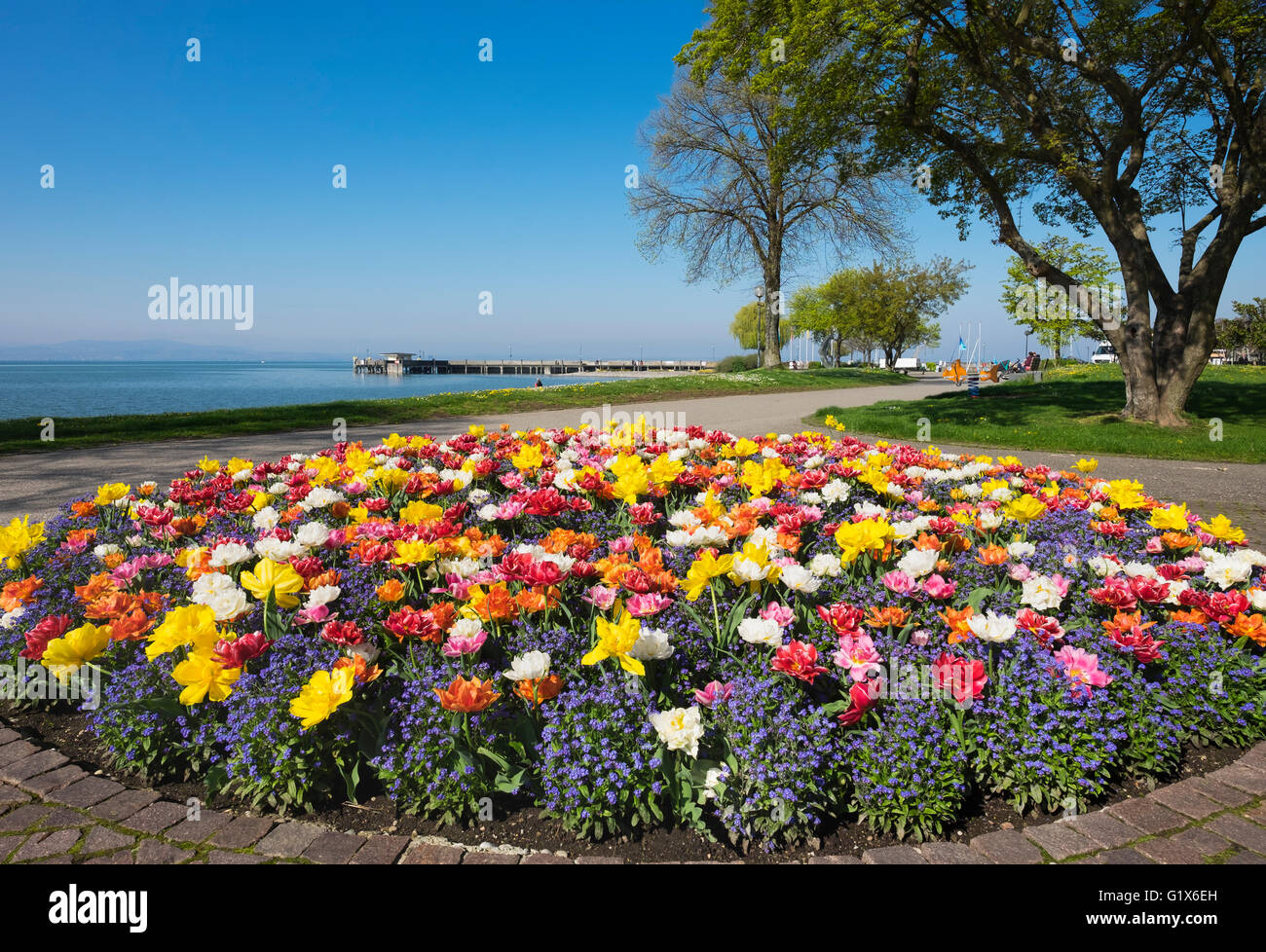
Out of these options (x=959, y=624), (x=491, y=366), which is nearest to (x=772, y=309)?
(x=959, y=624)

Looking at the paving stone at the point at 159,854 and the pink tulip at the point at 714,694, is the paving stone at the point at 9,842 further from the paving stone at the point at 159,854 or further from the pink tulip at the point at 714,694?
the pink tulip at the point at 714,694

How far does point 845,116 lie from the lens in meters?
14.4

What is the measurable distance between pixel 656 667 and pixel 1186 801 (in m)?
2.12

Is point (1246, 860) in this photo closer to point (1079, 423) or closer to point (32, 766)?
point (32, 766)

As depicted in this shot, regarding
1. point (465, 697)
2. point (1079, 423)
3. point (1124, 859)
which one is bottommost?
point (1124, 859)

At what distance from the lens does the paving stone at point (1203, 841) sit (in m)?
2.30

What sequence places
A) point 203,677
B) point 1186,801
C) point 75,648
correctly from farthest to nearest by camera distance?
1. point 75,648
2. point 1186,801
3. point 203,677

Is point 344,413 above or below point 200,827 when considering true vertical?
above

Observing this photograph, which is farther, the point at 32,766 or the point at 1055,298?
the point at 1055,298

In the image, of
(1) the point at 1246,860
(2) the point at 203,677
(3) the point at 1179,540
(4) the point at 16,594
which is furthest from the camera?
(3) the point at 1179,540

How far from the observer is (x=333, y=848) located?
231cm

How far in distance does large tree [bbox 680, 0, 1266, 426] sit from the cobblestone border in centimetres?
1303

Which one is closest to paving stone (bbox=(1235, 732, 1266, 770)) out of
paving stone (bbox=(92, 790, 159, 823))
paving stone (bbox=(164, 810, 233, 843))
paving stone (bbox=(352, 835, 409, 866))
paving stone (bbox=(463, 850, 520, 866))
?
paving stone (bbox=(463, 850, 520, 866))
